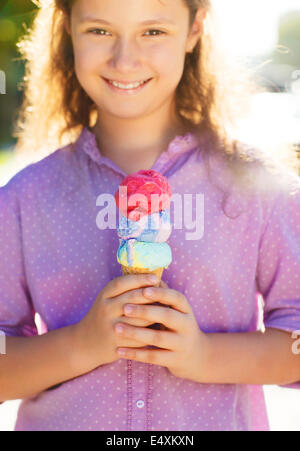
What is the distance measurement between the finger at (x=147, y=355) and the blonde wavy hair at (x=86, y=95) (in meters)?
0.79

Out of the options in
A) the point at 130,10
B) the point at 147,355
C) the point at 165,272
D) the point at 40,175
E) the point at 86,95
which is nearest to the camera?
the point at 147,355

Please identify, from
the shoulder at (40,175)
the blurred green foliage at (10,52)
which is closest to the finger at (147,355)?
the shoulder at (40,175)

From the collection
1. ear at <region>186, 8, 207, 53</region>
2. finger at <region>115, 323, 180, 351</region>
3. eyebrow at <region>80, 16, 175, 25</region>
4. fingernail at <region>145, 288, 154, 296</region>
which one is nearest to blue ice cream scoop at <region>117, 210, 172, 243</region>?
fingernail at <region>145, 288, 154, 296</region>

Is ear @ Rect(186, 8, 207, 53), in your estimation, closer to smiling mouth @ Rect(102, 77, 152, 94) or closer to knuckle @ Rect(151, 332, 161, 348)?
smiling mouth @ Rect(102, 77, 152, 94)

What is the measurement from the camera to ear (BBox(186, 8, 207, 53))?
2.17m

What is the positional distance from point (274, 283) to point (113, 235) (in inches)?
22.3

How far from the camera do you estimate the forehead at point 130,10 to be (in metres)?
1.88

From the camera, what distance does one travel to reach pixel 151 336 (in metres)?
1.73

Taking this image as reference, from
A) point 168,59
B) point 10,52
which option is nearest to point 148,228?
point 168,59

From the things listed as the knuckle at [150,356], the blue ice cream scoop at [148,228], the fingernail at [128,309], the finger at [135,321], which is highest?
the blue ice cream scoop at [148,228]

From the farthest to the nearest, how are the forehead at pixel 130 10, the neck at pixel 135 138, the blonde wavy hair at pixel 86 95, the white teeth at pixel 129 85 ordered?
the blonde wavy hair at pixel 86 95
the neck at pixel 135 138
the white teeth at pixel 129 85
the forehead at pixel 130 10

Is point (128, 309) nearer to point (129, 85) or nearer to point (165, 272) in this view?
point (165, 272)

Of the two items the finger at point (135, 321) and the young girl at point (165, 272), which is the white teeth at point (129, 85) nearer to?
the young girl at point (165, 272)

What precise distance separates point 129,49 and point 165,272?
0.74m
